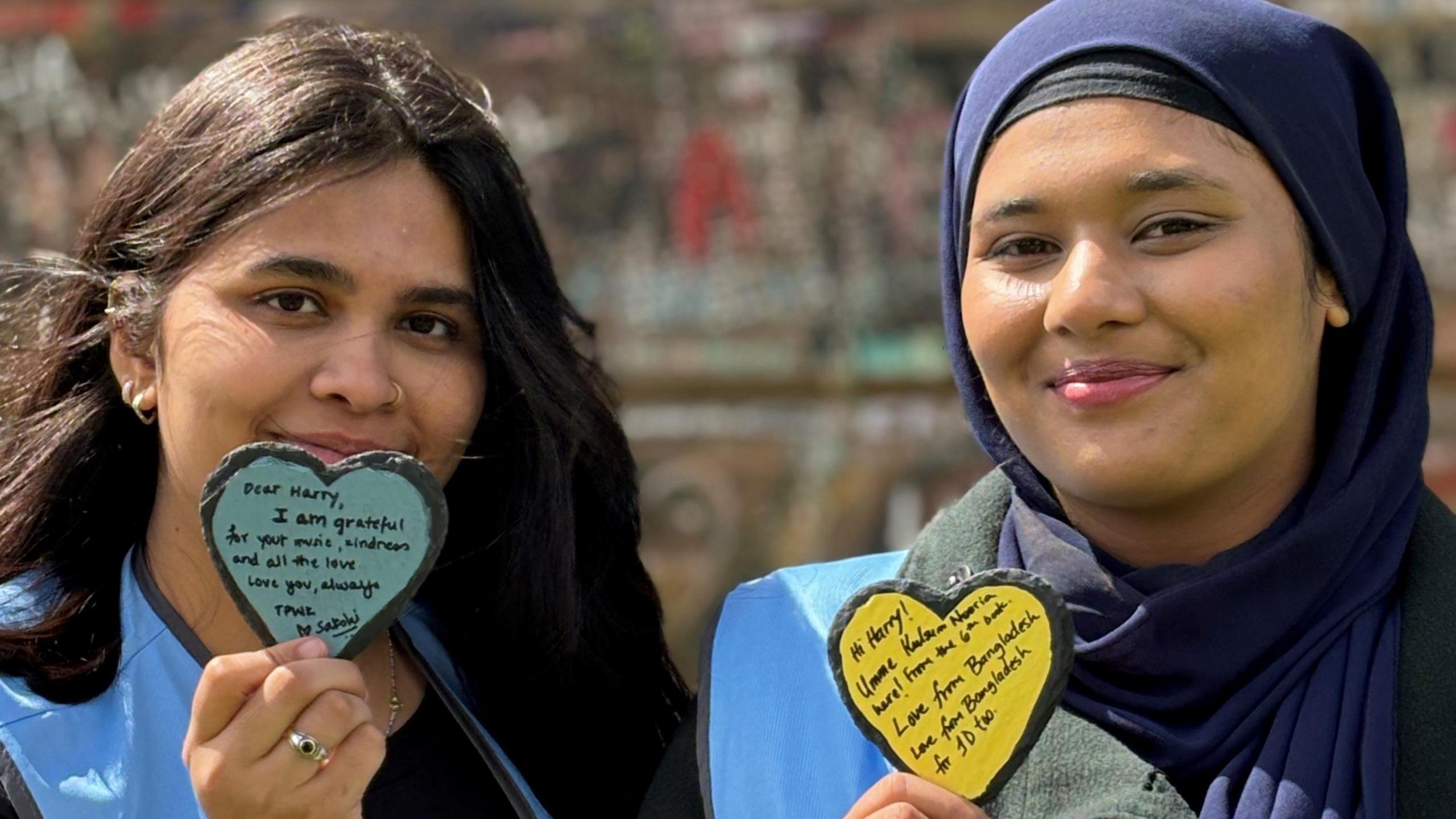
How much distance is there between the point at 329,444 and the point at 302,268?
0.23 meters

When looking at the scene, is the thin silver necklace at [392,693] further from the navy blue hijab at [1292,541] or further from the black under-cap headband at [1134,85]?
the black under-cap headband at [1134,85]

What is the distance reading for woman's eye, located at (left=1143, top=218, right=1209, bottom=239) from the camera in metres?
2.00

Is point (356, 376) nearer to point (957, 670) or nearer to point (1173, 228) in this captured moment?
point (957, 670)

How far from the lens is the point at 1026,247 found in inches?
82.4

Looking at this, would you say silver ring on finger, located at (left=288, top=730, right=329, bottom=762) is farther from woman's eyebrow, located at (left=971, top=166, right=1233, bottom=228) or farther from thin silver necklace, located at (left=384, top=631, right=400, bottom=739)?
woman's eyebrow, located at (left=971, top=166, right=1233, bottom=228)

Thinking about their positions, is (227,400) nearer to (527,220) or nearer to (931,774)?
(527,220)

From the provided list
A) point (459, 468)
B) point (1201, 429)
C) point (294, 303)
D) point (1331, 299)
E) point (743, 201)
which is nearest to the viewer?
point (1201, 429)

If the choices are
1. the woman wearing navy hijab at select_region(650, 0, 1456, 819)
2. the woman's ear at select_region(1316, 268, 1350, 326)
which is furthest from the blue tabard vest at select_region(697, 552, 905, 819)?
the woman's ear at select_region(1316, 268, 1350, 326)

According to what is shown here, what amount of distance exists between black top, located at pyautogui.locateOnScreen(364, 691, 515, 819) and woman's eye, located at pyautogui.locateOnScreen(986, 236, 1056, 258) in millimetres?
1032

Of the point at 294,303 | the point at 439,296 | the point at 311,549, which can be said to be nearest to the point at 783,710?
the point at 311,549

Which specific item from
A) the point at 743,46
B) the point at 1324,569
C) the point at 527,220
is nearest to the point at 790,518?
the point at 743,46

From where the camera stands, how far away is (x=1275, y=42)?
2062 mm

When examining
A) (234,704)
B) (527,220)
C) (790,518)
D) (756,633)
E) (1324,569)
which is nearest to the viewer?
(234,704)

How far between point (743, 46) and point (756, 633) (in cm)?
379
